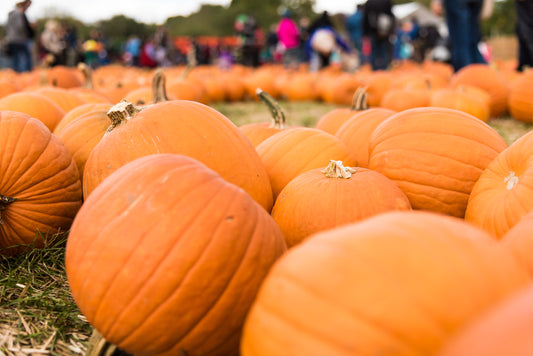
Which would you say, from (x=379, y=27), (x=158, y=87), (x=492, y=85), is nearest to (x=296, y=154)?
(x=158, y=87)

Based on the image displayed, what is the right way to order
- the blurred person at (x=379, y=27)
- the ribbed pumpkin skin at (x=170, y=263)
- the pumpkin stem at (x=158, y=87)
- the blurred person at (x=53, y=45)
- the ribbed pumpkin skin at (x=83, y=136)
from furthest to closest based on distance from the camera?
the blurred person at (x=53, y=45) < the blurred person at (x=379, y=27) < the pumpkin stem at (x=158, y=87) < the ribbed pumpkin skin at (x=83, y=136) < the ribbed pumpkin skin at (x=170, y=263)

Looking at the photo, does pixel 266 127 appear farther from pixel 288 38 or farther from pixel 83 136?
pixel 288 38

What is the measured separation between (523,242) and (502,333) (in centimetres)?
69

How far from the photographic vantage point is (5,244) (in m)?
2.33

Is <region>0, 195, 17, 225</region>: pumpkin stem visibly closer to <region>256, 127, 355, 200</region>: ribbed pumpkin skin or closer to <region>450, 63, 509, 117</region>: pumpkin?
<region>256, 127, 355, 200</region>: ribbed pumpkin skin

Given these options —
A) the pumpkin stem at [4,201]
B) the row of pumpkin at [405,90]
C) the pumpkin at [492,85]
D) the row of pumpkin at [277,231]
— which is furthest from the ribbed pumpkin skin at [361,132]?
the pumpkin at [492,85]

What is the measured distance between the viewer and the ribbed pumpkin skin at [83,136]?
109 inches

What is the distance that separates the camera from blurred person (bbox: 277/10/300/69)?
59.3ft

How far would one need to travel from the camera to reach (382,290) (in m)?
1.06

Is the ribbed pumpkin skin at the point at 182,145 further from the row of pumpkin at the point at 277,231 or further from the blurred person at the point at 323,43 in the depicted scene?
the blurred person at the point at 323,43

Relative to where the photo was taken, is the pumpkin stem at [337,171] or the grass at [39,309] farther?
the pumpkin stem at [337,171]

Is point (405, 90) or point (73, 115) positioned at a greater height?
point (73, 115)

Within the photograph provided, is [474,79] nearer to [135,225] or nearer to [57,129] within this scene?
[57,129]

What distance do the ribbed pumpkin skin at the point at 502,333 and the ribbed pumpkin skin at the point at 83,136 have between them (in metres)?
2.34
